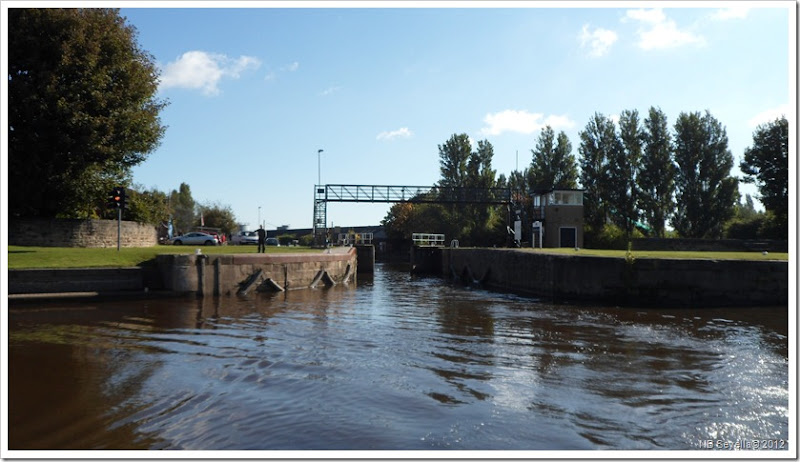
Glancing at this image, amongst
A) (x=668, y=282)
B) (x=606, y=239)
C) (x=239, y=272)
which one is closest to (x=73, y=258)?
(x=239, y=272)

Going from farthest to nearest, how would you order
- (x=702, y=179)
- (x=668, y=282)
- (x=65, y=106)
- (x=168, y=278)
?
(x=702, y=179)
(x=65, y=106)
(x=168, y=278)
(x=668, y=282)

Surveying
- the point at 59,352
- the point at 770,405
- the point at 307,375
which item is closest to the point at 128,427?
the point at 307,375

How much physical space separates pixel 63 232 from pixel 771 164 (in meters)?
48.0

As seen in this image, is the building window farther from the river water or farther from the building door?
the river water

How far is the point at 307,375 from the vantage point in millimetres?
9250

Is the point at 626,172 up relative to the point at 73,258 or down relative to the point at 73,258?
up

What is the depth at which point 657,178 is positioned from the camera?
4891 cm

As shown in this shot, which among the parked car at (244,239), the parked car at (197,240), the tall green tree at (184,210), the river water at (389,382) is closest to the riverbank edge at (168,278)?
the river water at (389,382)

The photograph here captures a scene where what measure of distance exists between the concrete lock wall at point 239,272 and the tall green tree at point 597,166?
1305 inches

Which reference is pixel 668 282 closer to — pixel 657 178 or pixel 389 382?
pixel 389 382

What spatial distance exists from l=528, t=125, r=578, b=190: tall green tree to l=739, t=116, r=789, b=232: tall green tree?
49.3ft

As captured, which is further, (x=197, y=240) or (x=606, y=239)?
(x=606, y=239)

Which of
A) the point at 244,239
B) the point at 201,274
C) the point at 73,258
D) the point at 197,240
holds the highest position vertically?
the point at 244,239

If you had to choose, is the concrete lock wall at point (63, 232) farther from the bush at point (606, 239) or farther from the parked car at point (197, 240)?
the bush at point (606, 239)
